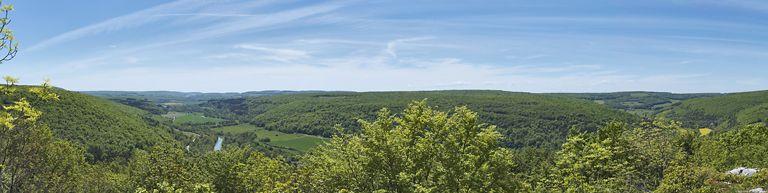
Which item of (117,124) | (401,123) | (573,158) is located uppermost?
(401,123)

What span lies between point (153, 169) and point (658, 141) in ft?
136

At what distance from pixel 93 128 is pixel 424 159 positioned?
183 m

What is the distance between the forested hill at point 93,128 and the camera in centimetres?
15862

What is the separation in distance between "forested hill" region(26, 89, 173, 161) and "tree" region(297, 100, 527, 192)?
15049cm

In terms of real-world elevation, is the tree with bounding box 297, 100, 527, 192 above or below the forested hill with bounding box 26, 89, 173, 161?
above

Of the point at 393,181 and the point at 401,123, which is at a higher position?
the point at 401,123

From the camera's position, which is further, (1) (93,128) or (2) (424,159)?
(1) (93,128)

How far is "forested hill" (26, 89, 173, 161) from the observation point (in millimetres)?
158625

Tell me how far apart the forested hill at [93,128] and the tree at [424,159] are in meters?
150

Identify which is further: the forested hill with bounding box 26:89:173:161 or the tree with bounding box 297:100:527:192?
the forested hill with bounding box 26:89:173:161

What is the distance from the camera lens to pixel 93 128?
174 metres

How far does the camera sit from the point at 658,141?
3906 cm

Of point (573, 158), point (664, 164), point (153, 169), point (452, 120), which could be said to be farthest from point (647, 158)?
point (153, 169)

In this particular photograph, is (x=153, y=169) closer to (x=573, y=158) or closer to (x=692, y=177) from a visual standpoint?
(x=573, y=158)
